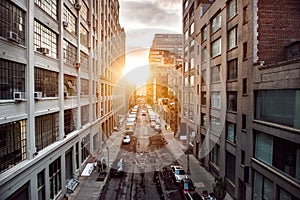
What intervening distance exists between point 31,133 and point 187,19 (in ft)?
104

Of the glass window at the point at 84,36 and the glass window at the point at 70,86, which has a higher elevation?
the glass window at the point at 84,36

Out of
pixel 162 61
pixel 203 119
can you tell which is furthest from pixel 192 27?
pixel 162 61

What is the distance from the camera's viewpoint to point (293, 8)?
53.2 ft

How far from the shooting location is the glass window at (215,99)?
23.4 metres

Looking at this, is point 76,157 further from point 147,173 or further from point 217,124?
point 217,124

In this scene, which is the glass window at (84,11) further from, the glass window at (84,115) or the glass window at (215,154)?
the glass window at (215,154)

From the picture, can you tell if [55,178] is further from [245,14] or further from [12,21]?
[245,14]

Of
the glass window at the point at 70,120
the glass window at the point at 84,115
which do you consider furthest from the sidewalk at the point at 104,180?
the glass window at the point at 70,120

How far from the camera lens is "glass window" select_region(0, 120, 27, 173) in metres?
11.3

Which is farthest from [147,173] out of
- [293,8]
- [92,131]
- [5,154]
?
[293,8]

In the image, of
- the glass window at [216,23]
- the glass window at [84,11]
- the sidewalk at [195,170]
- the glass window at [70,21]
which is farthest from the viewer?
the glass window at [84,11]

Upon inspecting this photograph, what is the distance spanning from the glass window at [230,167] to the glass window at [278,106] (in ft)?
20.0

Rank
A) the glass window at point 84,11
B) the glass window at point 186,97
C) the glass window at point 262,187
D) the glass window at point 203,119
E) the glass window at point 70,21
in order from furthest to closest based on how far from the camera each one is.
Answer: the glass window at point 186,97 → the glass window at point 203,119 → the glass window at point 84,11 → the glass window at point 70,21 → the glass window at point 262,187

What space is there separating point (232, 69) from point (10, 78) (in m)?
17.0
